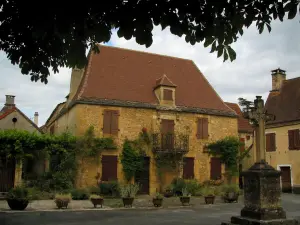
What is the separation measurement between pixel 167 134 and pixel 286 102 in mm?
12067

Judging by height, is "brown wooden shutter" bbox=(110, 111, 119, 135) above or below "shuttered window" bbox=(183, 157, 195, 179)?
above

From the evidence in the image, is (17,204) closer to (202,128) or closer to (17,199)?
(17,199)

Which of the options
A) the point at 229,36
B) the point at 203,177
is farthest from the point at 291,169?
the point at 229,36

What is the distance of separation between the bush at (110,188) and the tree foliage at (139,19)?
15.8 metres

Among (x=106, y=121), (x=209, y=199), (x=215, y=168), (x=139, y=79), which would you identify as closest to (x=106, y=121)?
(x=106, y=121)

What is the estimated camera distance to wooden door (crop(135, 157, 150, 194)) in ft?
71.5

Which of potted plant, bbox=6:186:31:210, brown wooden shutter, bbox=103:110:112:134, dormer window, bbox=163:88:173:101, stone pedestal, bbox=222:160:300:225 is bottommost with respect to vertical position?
potted plant, bbox=6:186:31:210

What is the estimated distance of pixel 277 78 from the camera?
3080 cm

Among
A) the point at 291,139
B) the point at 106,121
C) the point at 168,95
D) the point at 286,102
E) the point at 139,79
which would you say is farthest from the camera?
the point at 286,102

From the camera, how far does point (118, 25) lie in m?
3.80

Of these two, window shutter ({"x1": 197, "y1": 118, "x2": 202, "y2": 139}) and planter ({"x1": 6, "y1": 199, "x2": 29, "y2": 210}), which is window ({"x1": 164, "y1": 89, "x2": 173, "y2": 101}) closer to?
window shutter ({"x1": 197, "y1": 118, "x2": 202, "y2": 139})

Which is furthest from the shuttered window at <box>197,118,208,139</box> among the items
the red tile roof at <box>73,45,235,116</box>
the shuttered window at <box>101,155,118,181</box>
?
the shuttered window at <box>101,155,118,181</box>

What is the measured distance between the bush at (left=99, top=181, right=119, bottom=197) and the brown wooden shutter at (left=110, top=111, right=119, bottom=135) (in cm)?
321

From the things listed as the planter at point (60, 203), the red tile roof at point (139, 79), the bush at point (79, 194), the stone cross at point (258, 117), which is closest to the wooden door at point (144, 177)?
the red tile roof at point (139, 79)
